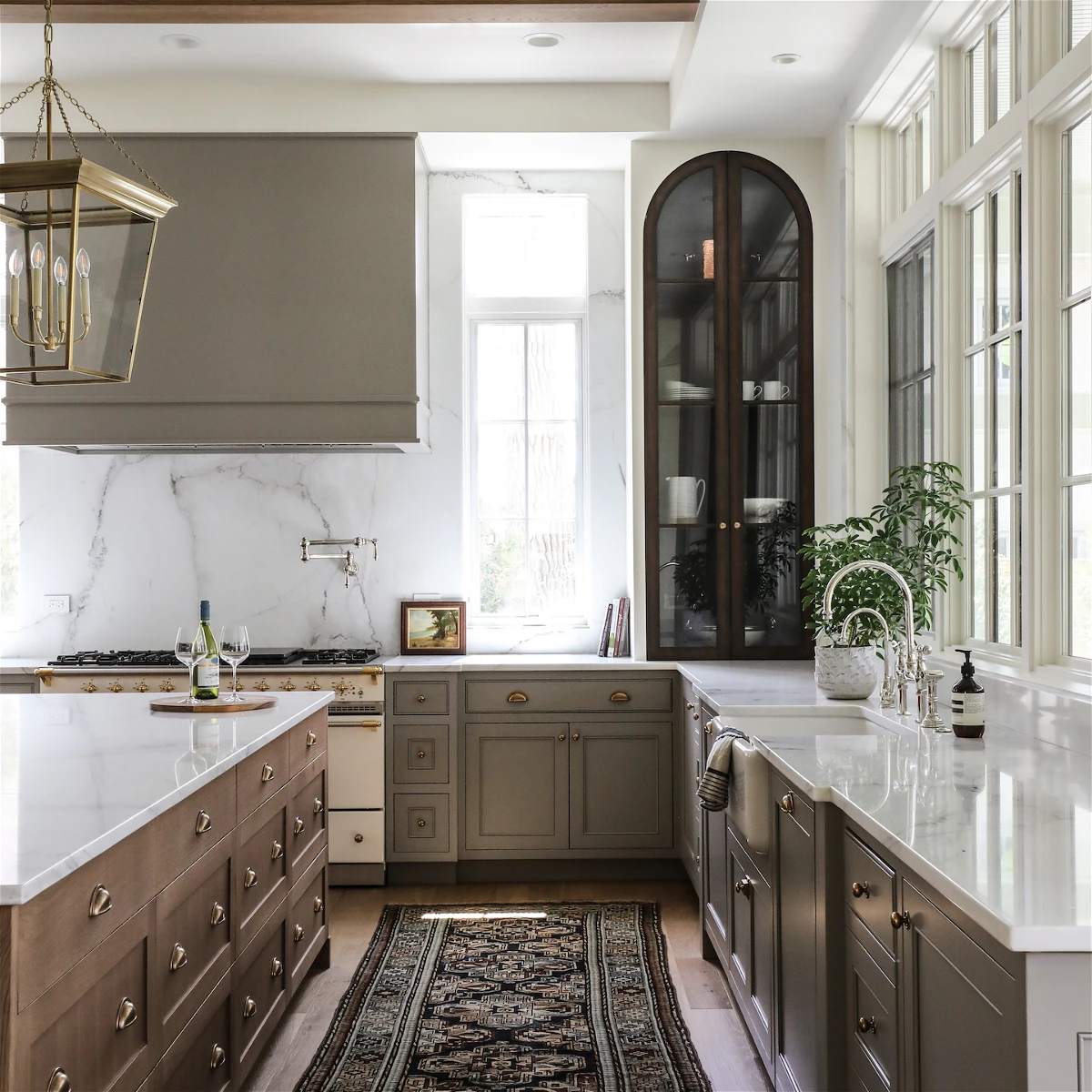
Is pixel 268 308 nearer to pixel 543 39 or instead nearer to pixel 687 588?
pixel 543 39

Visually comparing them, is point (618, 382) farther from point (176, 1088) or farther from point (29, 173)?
point (176, 1088)

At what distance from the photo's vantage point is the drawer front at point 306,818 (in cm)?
282

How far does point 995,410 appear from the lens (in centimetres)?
288

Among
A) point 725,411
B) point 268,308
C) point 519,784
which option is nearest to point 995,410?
point 725,411

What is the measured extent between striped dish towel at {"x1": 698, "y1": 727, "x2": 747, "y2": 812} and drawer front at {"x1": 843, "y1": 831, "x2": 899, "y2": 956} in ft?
2.24

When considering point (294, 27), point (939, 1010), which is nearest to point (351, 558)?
point (294, 27)

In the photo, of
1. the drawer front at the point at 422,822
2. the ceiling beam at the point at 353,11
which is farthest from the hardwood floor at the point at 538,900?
the ceiling beam at the point at 353,11

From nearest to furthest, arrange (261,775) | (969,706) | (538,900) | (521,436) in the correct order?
(969,706) → (261,775) → (538,900) → (521,436)

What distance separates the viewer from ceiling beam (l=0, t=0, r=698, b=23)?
3465 millimetres

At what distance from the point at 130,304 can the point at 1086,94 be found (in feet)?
6.98

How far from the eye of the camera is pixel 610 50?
3854mm

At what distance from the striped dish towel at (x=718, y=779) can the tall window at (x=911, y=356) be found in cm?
136

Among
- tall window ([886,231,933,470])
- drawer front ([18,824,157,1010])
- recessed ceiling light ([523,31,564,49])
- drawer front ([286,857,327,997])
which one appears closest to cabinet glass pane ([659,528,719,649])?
tall window ([886,231,933,470])

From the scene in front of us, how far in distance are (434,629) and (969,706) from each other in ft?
8.69
